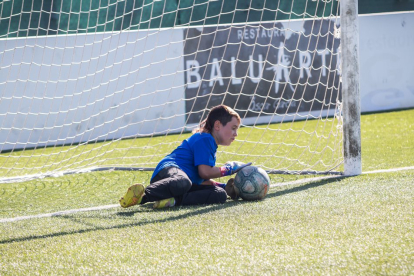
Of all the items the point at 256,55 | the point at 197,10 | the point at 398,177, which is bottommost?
the point at 398,177

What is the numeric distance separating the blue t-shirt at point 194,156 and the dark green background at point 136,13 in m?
5.94

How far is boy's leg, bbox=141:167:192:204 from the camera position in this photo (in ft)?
13.6

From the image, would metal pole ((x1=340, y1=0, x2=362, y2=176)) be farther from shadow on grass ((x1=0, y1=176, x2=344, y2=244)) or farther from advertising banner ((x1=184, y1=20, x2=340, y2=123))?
advertising banner ((x1=184, y1=20, x2=340, y2=123))

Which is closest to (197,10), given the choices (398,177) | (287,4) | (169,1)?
(169,1)

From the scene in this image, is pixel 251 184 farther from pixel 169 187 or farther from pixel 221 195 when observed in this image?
pixel 169 187

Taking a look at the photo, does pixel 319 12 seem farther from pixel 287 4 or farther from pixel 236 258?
pixel 236 258

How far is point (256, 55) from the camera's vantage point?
1014 centimetres

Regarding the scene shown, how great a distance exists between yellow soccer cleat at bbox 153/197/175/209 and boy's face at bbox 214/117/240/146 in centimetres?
53

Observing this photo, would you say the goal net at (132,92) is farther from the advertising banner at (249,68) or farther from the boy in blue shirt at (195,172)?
the boy in blue shirt at (195,172)

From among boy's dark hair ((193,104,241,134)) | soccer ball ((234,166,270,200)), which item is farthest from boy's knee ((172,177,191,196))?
boy's dark hair ((193,104,241,134))

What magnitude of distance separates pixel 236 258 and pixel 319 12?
10.7 m

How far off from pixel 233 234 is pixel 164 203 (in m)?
0.95

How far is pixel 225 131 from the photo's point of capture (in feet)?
14.1

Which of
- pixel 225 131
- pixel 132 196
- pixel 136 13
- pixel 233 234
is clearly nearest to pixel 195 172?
pixel 225 131
